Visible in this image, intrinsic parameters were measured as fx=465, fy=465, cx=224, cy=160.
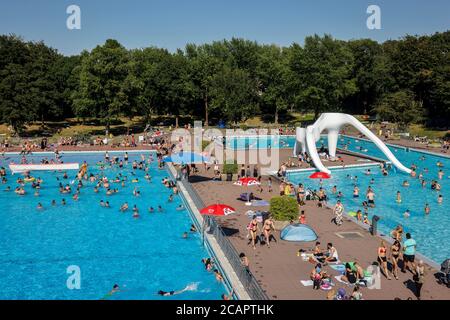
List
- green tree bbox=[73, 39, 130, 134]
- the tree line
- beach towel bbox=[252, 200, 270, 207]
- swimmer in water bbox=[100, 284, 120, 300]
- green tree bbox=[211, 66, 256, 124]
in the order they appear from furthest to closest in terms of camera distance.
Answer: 1. green tree bbox=[211, 66, 256, 124]
2. the tree line
3. green tree bbox=[73, 39, 130, 134]
4. beach towel bbox=[252, 200, 270, 207]
5. swimmer in water bbox=[100, 284, 120, 300]

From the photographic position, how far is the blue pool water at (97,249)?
56.9ft

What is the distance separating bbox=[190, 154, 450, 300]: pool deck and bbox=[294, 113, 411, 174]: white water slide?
10951 mm

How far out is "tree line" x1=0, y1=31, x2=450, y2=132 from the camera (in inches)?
2184

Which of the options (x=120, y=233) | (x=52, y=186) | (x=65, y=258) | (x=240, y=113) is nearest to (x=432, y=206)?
(x=120, y=233)

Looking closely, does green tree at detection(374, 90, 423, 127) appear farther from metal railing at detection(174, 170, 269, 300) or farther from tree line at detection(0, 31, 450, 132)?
Result: metal railing at detection(174, 170, 269, 300)

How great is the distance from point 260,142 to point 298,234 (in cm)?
3608

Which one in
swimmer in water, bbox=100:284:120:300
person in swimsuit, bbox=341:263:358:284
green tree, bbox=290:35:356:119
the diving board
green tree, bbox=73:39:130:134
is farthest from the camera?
green tree, bbox=290:35:356:119

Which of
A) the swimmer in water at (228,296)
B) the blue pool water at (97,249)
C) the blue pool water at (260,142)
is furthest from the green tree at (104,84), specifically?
the swimmer in water at (228,296)

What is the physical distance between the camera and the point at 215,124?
235ft

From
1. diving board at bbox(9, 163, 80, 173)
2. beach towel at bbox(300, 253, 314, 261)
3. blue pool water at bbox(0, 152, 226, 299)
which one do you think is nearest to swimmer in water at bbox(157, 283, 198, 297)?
blue pool water at bbox(0, 152, 226, 299)

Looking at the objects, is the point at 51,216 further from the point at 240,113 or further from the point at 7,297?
the point at 240,113

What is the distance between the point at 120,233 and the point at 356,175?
20585 mm

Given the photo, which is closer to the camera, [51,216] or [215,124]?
[51,216]
